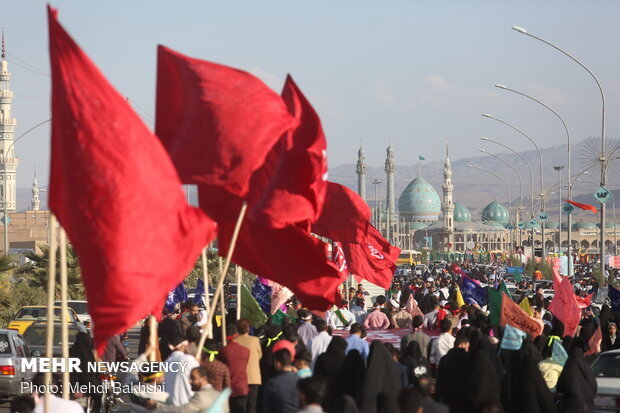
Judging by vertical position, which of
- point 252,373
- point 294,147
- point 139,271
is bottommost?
point 252,373

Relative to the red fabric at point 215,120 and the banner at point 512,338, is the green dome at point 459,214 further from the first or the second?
the red fabric at point 215,120

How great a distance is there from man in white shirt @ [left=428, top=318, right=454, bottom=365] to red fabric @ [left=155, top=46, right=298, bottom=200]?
448 cm

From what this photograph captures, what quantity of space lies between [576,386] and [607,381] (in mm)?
1835

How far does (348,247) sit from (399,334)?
3.04 metres

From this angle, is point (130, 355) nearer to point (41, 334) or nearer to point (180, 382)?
point (41, 334)

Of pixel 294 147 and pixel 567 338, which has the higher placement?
pixel 294 147

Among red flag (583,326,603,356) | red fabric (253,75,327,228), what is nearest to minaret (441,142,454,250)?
red flag (583,326,603,356)

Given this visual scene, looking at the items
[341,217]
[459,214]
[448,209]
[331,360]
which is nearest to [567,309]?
[341,217]

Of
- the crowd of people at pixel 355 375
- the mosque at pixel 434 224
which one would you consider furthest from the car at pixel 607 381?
the mosque at pixel 434 224

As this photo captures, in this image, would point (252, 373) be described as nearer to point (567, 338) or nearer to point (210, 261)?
point (567, 338)

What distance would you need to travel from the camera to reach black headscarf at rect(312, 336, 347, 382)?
11312 mm

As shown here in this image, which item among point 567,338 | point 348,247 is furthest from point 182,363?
point 348,247

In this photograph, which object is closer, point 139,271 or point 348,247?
point 139,271

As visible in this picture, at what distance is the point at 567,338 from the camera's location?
15898 mm
